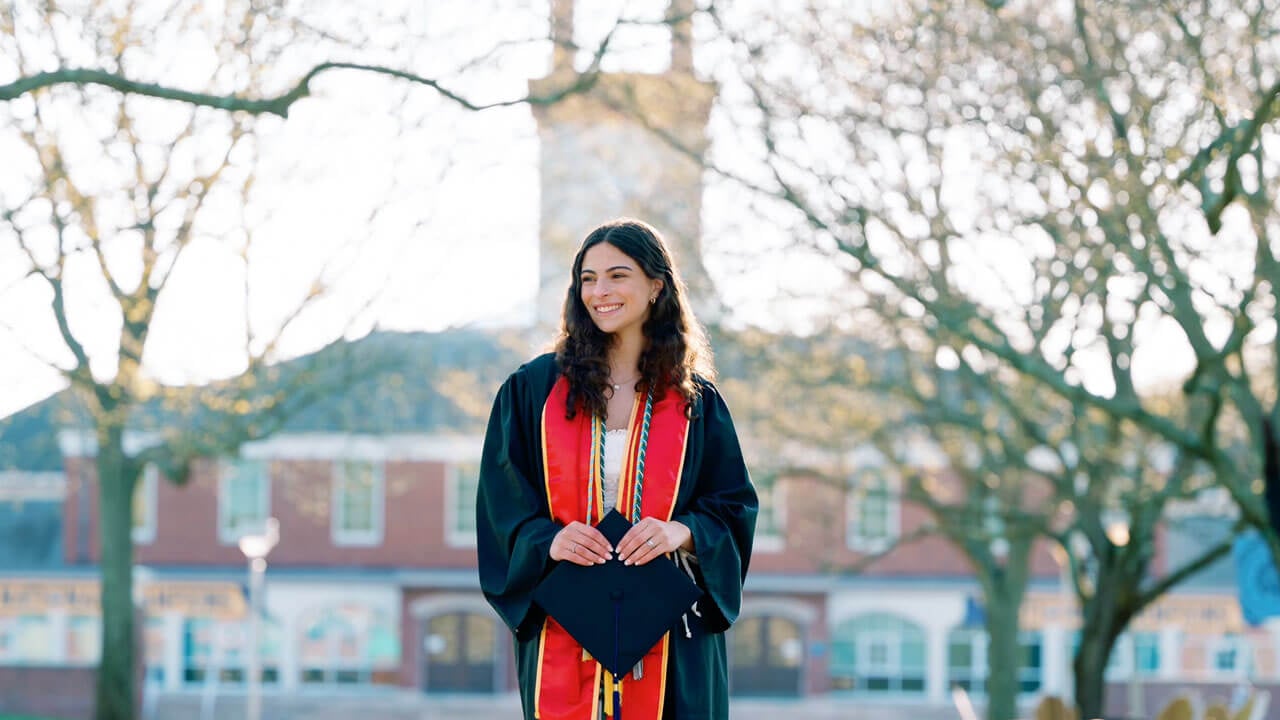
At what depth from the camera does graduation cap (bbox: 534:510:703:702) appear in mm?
3750

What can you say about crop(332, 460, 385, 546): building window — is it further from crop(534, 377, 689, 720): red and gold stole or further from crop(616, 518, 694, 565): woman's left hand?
crop(616, 518, 694, 565): woman's left hand

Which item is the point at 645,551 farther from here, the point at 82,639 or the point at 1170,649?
the point at 1170,649

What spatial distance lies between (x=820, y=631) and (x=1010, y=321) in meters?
23.2

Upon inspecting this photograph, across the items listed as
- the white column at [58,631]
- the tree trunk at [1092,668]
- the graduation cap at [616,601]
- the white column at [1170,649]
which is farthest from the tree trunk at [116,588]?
the white column at [1170,649]

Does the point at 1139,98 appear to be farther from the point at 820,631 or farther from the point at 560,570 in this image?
the point at 820,631

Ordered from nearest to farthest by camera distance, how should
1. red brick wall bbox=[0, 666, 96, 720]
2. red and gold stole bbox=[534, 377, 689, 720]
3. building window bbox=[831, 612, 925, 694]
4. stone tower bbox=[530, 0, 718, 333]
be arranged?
1. red and gold stole bbox=[534, 377, 689, 720]
2. stone tower bbox=[530, 0, 718, 333]
3. red brick wall bbox=[0, 666, 96, 720]
4. building window bbox=[831, 612, 925, 694]

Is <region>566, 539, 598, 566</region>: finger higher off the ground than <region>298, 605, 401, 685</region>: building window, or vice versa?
<region>566, 539, 598, 566</region>: finger

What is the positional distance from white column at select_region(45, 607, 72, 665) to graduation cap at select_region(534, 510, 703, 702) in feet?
114

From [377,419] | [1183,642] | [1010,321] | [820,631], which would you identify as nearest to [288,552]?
[820,631]

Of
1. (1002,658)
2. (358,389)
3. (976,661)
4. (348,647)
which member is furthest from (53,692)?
(976,661)

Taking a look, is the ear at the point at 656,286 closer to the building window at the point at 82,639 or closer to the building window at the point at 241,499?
the building window at the point at 82,639

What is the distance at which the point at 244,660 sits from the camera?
3588 cm

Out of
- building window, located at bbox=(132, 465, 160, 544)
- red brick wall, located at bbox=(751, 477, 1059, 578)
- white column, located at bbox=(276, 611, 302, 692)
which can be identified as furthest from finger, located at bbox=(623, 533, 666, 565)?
building window, located at bbox=(132, 465, 160, 544)

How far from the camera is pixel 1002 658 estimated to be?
21094mm
